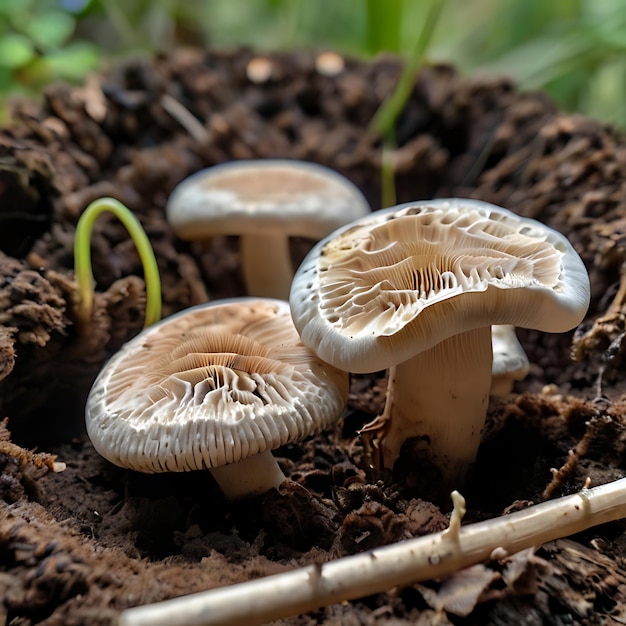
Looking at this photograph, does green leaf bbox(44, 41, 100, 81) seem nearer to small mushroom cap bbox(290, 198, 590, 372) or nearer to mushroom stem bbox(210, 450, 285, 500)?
small mushroom cap bbox(290, 198, 590, 372)

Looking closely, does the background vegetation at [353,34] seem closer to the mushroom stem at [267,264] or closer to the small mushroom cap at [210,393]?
the mushroom stem at [267,264]

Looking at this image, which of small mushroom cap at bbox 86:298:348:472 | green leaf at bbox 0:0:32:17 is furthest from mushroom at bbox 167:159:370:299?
green leaf at bbox 0:0:32:17

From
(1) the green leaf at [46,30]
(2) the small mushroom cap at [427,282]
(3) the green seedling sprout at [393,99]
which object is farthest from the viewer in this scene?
(1) the green leaf at [46,30]

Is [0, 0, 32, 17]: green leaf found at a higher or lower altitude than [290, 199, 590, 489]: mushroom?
higher

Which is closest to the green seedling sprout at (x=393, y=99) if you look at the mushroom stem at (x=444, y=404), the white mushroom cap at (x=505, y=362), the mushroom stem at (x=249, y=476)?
the white mushroom cap at (x=505, y=362)

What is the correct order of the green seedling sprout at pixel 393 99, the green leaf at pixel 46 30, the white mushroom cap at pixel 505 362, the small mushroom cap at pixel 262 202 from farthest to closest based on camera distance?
the green leaf at pixel 46 30 → the green seedling sprout at pixel 393 99 → the small mushroom cap at pixel 262 202 → the white mushroom cap at pixel 505 362

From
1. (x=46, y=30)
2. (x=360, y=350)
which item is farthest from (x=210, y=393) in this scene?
Result: (x=46, y=30)

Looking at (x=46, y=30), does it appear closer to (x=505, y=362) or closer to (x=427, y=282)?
(x=427, y=282)

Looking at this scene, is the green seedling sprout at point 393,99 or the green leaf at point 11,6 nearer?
the green seedling sprout at point 393,99

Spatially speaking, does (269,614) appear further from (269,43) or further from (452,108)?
(269,43)
